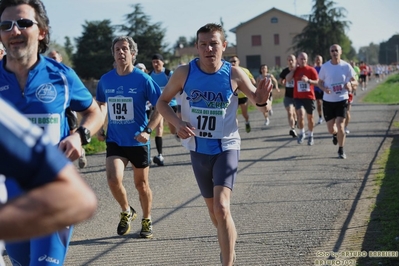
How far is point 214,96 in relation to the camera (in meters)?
5.33

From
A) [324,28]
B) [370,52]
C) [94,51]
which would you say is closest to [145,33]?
[94,51]

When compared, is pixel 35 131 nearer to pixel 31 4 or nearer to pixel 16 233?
pixel 16 233

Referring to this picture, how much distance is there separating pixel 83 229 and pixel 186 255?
1.79 metres

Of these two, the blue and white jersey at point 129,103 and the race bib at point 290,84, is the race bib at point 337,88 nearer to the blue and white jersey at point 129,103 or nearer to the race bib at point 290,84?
the race bib at point 290,84

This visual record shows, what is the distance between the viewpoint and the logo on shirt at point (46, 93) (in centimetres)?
336

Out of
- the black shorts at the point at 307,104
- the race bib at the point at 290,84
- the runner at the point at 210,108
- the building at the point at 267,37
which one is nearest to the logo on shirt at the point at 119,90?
the runner at the point at 210,108

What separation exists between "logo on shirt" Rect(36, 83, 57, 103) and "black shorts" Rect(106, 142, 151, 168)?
11.0 ft

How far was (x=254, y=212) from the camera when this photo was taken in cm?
749

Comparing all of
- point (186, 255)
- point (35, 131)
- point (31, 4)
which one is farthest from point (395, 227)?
point (35, 131)

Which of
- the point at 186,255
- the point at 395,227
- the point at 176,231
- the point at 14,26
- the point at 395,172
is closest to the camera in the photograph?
the point at 14,26

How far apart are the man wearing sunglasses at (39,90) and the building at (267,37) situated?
9869 cm

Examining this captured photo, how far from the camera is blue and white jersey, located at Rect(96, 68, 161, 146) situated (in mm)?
6836

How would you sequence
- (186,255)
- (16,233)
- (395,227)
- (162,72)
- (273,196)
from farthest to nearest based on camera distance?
(162,72) < (273,196) < (395,227) < (186,255) < (16,233)

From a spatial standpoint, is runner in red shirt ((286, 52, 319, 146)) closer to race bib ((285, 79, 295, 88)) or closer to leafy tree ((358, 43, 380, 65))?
race bib ((285, 79, 295, 88))
